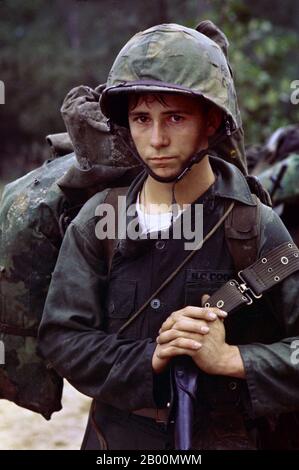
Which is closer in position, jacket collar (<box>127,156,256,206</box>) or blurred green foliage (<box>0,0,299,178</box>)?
jacket collar (<box>127,156,256,206</box>)

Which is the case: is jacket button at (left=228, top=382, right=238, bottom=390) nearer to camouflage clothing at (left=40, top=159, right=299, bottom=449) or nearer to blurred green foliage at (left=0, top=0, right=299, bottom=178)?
camouflage clothing at (left=40, top=159, right=299, bottom=449)

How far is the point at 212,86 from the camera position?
7.98 ft

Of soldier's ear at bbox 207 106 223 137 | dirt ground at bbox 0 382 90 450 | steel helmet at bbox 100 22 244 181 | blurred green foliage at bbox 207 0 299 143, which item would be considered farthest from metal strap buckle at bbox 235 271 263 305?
blurred green foliage at bbox 207 0 299 143

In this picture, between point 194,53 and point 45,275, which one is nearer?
point 194,53

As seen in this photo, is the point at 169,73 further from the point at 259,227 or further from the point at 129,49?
the point at 259,227

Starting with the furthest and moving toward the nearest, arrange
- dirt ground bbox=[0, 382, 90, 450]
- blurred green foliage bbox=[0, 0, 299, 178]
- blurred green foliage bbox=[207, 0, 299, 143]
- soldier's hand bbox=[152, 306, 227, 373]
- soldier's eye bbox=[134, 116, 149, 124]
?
blurred green foliage bbox=[0, 0, 299, 178], blurred green foliage bbox=[207, 0, 299, 143], dirt ground bbox=[0, 382, 90, 450], soldier's eye bbox=[134, 116, 149, 124], soldier's hand bbox=[152, 306, 227, 373]

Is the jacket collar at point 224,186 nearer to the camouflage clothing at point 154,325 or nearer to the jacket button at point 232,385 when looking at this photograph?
the camouflage clothing at point 154,325

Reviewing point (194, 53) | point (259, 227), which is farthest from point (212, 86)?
point (259, 227)

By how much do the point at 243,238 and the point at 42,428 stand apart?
3936 millimetres

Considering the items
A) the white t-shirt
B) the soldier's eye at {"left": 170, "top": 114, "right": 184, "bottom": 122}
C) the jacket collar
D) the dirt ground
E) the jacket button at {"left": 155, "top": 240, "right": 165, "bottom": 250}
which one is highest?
the soldier's eye at {"left": 170, "top": 114, "right": 184, "bottom": 122}

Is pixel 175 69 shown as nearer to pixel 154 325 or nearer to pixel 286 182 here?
pixel 154 325

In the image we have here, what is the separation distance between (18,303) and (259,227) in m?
1.03

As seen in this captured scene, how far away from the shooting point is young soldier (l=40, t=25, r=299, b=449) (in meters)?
2.39

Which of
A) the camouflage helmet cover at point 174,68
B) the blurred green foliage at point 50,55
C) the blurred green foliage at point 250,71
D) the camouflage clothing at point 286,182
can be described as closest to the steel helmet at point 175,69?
the camouflage helmet cover at point 174,68
